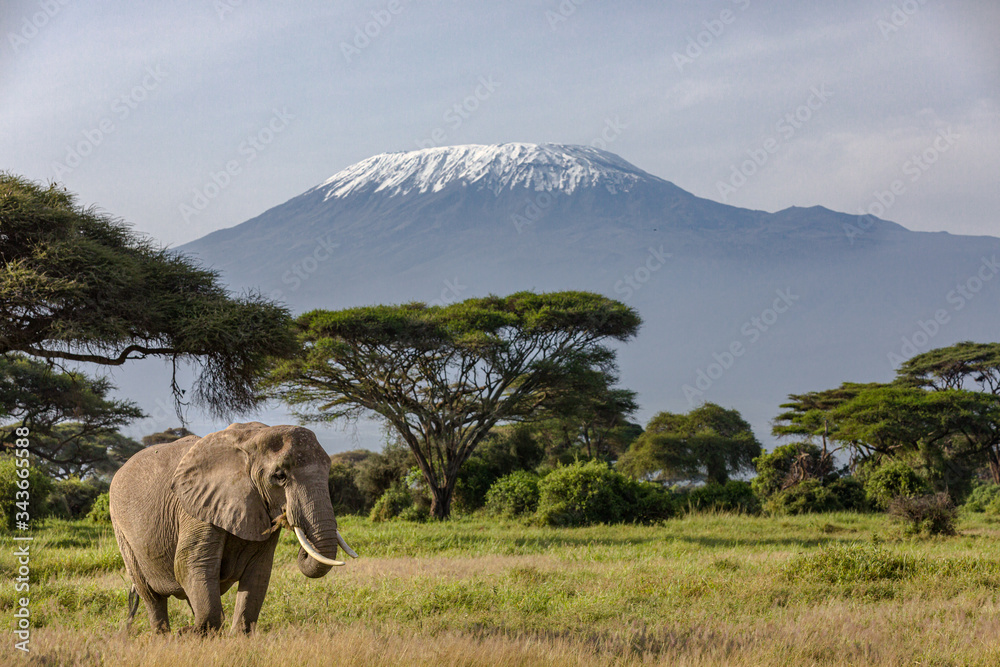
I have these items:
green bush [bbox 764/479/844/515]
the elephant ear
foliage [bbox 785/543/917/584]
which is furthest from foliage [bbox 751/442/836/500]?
the elephant ear

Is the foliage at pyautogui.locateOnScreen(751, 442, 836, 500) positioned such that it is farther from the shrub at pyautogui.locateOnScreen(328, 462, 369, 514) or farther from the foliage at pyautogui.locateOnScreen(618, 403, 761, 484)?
the shrub at pyautogui.locateOnScreen(328, 462, 369, 514)

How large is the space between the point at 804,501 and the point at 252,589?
21700 millimetres

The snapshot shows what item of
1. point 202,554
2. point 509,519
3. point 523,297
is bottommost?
point 509,519

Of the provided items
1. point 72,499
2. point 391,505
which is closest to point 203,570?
point 72,499

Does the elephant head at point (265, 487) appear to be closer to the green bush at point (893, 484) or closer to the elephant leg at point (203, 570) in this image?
the elephant leg at point (203, 570)

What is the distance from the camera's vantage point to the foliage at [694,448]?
36625mm

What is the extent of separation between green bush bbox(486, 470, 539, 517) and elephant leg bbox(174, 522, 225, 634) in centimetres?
1670

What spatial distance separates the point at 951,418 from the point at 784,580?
24.2m

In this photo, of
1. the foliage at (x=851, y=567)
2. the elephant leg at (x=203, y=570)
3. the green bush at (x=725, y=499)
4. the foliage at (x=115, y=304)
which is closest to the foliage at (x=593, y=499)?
the green bush at (x=725, y=499)

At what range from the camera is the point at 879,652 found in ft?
20.1

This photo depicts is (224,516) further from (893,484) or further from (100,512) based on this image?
(893,484)

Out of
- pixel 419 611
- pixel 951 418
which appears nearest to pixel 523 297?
pixel 951 418

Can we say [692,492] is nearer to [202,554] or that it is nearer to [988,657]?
[988,657]

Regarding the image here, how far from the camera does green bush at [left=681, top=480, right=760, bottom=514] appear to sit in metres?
24.3
